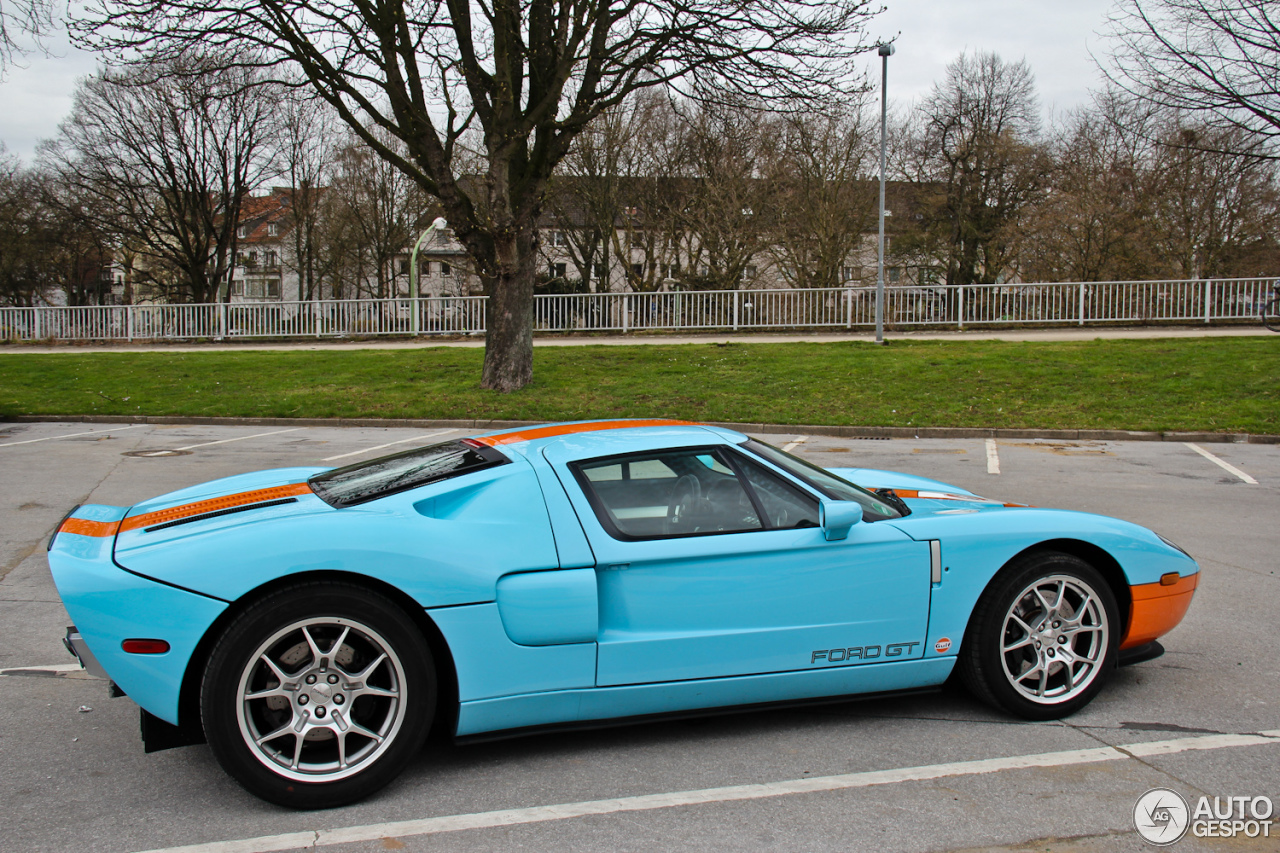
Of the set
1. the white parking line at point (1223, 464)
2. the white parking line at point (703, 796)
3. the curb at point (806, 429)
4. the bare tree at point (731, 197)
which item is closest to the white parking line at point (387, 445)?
the curb at point (806, 429)

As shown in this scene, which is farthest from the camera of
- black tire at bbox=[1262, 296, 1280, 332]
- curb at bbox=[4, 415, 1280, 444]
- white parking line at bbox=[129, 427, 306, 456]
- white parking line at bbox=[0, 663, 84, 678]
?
black tire at bbox=[1262, 296, 1280, 332]

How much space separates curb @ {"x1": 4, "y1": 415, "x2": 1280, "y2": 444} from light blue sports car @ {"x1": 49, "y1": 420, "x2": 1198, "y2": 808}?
8.54 meters

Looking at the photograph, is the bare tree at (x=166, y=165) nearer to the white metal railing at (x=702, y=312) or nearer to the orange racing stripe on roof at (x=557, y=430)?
the white metal railing at (x=702, y=312)

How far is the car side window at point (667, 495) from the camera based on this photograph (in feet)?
10.7

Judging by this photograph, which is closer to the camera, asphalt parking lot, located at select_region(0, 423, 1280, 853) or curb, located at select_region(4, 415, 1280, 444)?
asphalt parking lot, located at select_region(0, 423, 1280, 853)

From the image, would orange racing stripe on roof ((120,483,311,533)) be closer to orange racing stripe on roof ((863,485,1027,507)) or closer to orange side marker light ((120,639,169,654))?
orange side marker light ((120,639,169,654))

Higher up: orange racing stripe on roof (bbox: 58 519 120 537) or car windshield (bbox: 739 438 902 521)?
car windshield (bbox: 739 438 902 521)

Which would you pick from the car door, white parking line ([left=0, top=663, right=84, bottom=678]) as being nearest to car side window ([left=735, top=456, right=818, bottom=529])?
the car door

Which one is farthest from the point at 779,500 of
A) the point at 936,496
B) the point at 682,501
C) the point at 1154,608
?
the point at 1154,608

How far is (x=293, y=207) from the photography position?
44.6 m

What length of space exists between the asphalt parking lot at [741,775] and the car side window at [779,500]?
820 millimetres

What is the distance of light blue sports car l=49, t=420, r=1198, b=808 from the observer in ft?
9.16

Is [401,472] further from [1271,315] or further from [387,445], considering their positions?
[1271,315]

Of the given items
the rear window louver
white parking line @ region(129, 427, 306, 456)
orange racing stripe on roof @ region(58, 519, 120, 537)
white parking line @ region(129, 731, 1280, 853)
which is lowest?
white parking line @ region(129, 731, 1280, 853)
